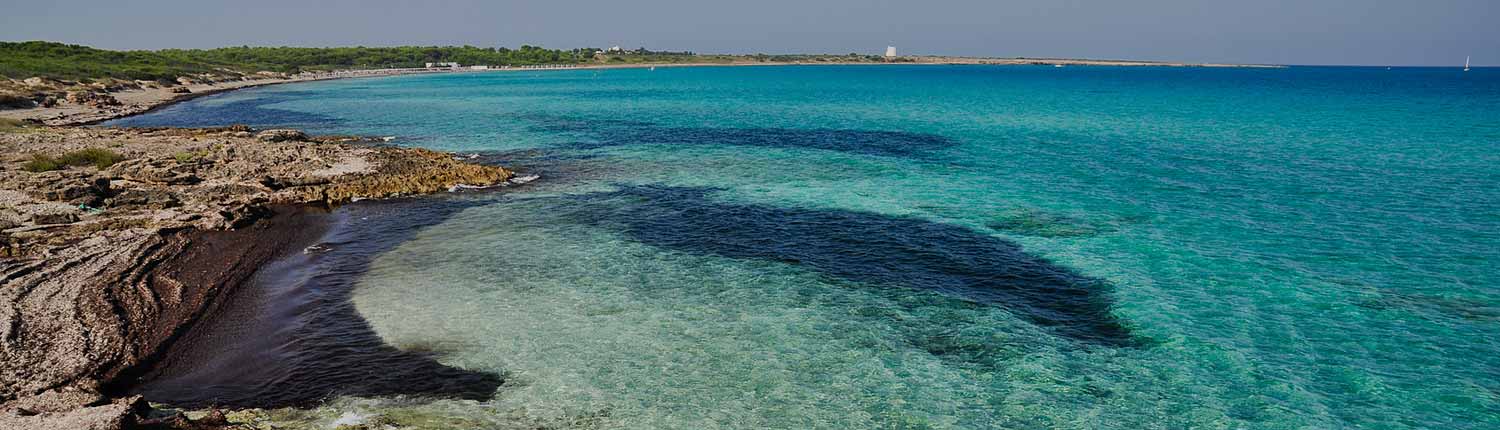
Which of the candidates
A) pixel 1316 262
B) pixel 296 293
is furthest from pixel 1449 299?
pixel 296 293

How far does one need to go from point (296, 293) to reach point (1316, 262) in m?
26.9

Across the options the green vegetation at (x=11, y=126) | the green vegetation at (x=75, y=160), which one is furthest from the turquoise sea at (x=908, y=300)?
the green vegetation at (x=11, y=126)

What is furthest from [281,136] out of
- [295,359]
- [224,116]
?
[295,359]

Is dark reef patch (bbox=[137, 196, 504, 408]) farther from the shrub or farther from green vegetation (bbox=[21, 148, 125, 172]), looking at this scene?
the shrub

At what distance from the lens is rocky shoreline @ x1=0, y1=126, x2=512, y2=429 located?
43.1 feet

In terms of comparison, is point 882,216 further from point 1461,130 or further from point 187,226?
point 1461,130

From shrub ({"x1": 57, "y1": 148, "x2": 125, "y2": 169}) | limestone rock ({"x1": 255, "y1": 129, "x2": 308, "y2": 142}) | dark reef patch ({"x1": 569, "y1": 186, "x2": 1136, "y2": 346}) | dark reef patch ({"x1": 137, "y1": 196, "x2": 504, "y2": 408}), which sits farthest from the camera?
limestone rock ({"x1": 255, "y1": 129, "x2": 308, "y2": 142})

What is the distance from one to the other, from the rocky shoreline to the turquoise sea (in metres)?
1.50

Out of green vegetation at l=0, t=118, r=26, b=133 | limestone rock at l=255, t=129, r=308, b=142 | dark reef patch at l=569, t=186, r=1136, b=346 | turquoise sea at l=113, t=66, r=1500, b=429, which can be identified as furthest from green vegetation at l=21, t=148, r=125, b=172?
dark reef patch at l=569, t=186, r=1136, b=346

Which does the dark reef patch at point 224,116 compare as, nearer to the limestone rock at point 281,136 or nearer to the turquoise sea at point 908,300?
the limestone rock at point 281,136

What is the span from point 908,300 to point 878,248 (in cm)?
476

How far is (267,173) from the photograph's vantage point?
32.2m

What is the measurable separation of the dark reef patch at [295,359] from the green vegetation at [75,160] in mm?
19425

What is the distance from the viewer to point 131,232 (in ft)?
70.5
